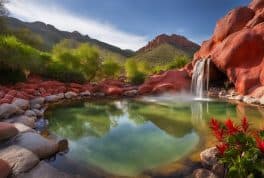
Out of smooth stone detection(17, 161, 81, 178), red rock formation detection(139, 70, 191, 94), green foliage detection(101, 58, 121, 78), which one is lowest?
smooth stone detection(17, 161, 81, 178)

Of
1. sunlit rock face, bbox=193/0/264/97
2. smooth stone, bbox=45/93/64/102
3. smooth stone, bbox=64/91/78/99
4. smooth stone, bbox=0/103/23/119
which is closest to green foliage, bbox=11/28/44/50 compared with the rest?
smooth stone, bbox=64/91/78/99

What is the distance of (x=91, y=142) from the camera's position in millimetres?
5484

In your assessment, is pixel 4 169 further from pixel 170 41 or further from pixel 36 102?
pixel 170 41

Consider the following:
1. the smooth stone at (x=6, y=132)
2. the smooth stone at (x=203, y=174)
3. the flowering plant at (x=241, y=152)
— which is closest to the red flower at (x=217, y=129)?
the flowering plant at (x=241, y=152)

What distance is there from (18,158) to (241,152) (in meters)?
3.47

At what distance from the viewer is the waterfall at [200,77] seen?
16344 millimetres

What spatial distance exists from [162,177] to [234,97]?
11.8m

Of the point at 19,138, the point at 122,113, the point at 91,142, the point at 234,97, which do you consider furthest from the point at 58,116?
the point at 234,97

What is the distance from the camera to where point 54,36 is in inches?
2517

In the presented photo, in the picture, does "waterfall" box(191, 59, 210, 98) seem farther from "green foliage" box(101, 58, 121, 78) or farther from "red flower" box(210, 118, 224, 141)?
"red flower" box(210, 118, 224, 141)

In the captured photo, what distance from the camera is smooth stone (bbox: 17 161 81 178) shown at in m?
3.38

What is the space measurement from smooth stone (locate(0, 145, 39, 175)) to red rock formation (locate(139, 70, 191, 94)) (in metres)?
13.1

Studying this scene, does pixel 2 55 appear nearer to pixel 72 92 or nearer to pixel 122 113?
pixel 72 92

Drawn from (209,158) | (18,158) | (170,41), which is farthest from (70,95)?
(170,41)
